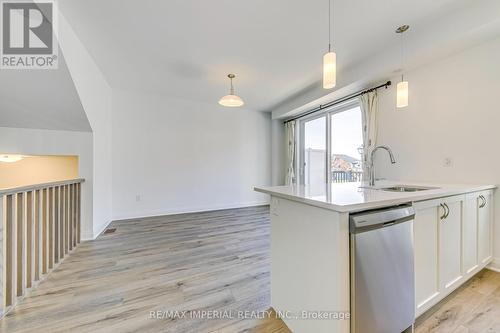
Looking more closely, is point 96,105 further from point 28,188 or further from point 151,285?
point 151,285

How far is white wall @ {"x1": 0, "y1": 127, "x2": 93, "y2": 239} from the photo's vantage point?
2709 mm

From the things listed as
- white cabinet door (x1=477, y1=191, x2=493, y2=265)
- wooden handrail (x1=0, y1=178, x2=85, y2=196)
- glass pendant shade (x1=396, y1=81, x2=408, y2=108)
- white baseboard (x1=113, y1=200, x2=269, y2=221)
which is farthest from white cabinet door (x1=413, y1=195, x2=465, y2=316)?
white baseboard (x1=113, y1=200, x2=269, y2=221)

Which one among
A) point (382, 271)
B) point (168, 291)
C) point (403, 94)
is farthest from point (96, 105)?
point (403, 94)

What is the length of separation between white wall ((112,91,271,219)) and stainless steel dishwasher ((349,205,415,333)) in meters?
4.17

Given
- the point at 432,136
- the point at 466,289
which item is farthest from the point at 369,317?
the point at 432,136

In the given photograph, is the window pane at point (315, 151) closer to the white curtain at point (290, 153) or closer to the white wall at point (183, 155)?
the white curtain at point (290, 153)

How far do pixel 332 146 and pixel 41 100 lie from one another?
4623 mm

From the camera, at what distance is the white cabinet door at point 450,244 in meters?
1.53

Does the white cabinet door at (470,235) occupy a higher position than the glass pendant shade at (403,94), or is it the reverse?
the glass pendant shade at (403,94)

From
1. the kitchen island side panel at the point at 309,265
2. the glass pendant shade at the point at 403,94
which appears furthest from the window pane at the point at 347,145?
the kitchen island side panel at the point at 309,265

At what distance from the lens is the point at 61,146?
290 cm

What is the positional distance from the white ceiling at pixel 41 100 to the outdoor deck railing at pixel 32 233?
0.87m

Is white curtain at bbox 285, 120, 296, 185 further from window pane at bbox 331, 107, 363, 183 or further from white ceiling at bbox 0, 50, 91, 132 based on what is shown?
white ceiling at bbox 0, 50, 91, 132

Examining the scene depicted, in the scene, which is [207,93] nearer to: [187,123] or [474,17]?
[187,123]
